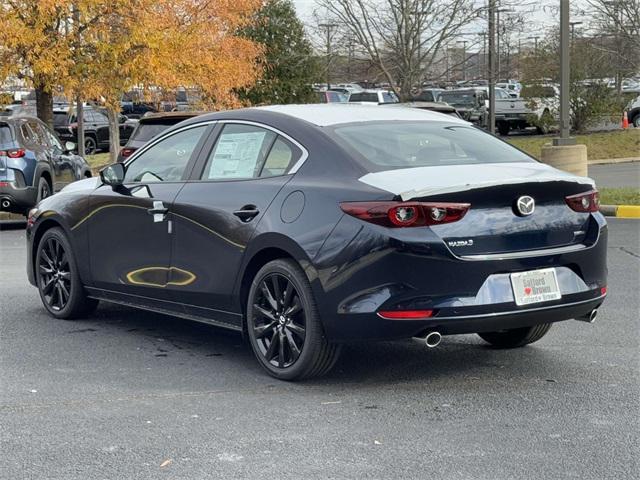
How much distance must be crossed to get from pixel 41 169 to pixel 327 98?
78.0 feet

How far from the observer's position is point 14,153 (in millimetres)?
15820

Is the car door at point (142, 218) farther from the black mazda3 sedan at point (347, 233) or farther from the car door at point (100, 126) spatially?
the car door at point (100, 126)

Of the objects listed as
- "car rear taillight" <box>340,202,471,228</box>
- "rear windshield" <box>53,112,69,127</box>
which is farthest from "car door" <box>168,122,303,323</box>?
"rear windshield" <box>53,112,69,127</box>

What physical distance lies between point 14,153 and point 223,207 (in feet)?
33.0

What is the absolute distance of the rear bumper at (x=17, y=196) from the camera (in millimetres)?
15625

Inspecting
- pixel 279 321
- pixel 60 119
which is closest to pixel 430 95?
pixel 60 119

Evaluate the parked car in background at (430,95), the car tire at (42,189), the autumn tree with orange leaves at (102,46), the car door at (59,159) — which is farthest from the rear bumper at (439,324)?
the parked car in background at (430,95)

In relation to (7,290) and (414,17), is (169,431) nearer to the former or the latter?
(7,290)

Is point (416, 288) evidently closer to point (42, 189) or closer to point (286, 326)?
point (286, 326)

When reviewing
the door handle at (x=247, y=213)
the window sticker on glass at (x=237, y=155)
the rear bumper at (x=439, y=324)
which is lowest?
the rear bumper at (x=439, y=324)

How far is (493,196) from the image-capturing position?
5734 mm

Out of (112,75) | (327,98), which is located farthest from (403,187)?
(327,98)

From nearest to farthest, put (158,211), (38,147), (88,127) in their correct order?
(158,211)
(38,147)
(88,127)

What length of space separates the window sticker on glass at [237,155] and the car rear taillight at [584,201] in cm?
187
